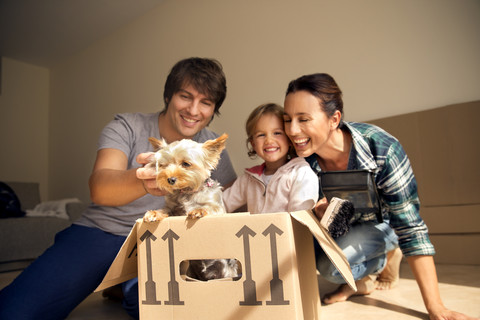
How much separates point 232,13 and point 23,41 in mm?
3719

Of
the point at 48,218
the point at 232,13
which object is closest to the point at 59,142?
the point at 48,218

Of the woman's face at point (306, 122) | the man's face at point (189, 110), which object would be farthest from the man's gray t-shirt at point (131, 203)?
the woman's face at point (306, 122)

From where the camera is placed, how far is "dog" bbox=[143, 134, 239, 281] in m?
1.16

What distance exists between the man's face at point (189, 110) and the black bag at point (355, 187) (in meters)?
0.64

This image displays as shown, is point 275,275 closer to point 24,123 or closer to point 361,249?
point 361,249

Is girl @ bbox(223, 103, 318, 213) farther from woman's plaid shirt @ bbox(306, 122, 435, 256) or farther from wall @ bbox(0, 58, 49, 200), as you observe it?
wall @ bbox(0, 58, 49, 200)

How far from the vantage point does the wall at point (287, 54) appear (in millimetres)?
2734

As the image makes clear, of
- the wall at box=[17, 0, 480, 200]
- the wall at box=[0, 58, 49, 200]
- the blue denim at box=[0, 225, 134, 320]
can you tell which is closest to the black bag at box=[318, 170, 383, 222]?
the blue denim at box=[0, 225, 134, 320]

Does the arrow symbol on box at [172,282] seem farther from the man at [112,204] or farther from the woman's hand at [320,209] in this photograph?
the woman's hand at [320,209]

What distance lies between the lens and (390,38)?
293 centimetres

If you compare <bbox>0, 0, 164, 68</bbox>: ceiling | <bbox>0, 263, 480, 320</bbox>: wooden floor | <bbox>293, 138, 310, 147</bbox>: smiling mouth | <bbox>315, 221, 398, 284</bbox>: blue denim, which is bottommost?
<bbox>0, 263, 480, 320</bbox>: wooden floor

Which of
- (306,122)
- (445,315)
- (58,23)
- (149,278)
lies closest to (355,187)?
(306,122)

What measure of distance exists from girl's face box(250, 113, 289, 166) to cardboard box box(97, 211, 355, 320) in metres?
0.68

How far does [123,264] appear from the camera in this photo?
109cm
